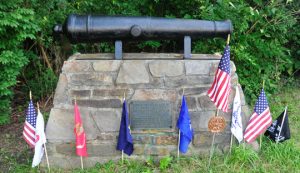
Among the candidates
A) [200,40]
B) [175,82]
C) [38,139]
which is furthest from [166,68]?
[200,40]

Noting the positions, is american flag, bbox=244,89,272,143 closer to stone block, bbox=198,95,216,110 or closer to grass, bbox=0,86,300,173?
grass, bbox=0,86,300,173

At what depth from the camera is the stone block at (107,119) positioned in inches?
156

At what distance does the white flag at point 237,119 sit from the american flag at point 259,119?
69 mm

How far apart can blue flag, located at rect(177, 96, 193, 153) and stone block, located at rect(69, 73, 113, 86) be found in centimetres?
80

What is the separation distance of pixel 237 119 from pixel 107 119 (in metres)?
1.39

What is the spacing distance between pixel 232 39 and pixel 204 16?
59 centimetres

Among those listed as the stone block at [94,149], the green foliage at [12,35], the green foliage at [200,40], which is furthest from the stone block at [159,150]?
the green foliage at [200,40]

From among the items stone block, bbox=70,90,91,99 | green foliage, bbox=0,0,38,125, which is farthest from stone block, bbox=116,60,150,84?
green foliage, bbox=0,0,38,125

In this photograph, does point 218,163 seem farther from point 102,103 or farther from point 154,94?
point 102,103

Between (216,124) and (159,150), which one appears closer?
(216,124)

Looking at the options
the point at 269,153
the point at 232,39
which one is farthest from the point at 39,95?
the point at 269,153

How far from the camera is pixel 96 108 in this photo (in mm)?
3951

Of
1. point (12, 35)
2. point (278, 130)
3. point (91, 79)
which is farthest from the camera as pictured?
point (12, 35)

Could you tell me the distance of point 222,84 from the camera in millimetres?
3639
